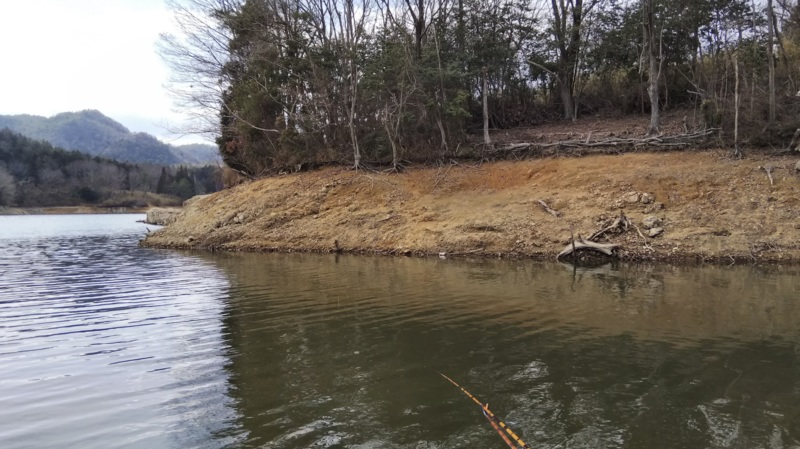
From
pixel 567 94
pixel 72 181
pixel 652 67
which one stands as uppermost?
pixel 72 181

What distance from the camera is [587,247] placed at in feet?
54.6

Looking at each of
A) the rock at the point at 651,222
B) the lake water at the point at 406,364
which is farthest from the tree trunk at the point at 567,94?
the lake water at the point at 406,364

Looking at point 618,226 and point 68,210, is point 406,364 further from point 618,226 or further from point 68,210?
point 68,210

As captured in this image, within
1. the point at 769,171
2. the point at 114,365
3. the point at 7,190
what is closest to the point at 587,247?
the point at 769,171

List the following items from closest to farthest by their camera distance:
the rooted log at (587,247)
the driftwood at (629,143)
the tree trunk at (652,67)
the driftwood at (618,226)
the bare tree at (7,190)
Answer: the rooted log at (587,247)
the driftwood at (618,226)
the driftwood at (629,143)
the tree trunk at (652,67)
the bare tree at (7,190)

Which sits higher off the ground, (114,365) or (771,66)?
(771,66)

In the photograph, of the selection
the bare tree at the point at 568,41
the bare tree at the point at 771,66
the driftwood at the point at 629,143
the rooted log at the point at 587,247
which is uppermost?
the bare tree at the point at 568,41

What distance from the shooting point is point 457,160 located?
2608 centimetres

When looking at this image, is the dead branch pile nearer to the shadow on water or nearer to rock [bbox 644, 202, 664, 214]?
rock [bbox 644, 202, 664, 214]

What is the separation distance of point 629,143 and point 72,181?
114462mm

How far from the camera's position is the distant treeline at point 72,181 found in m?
95.5

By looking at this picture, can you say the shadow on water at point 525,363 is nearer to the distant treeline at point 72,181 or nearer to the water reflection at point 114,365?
the water reflection at point 114,365

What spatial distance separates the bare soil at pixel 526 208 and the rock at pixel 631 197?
0.12 ft

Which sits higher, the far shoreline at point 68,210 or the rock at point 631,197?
the far shoreline at point 68,210
